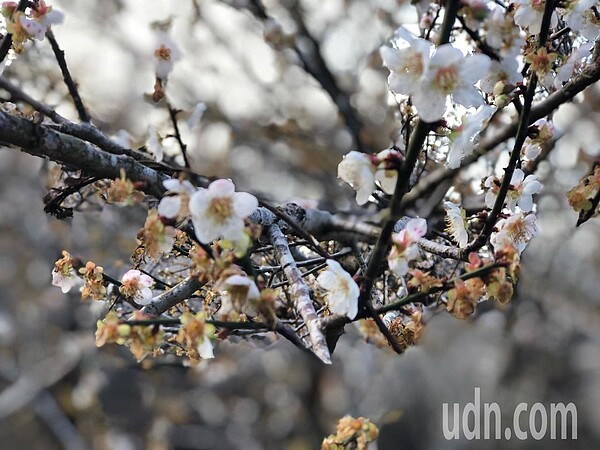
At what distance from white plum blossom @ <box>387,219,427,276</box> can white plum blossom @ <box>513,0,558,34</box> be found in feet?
1.50

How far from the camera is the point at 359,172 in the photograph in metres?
0.93

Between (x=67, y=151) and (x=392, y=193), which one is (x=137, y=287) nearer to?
(x=67, y=151)

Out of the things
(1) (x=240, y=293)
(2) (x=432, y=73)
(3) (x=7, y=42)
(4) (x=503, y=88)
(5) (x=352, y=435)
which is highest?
(3) (x=7, y=42)

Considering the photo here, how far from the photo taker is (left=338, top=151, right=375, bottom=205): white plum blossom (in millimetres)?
927

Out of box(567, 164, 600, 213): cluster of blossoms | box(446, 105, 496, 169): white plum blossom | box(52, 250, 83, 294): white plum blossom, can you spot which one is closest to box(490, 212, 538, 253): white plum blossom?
box(567, 164, 600, 213): cluster of blossoms

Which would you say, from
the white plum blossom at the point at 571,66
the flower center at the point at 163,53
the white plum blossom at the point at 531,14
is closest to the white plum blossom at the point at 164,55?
the flower center at the point at 163,53

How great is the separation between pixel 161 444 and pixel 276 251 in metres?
3.45

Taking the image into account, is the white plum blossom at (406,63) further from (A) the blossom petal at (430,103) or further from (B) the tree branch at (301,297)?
(B) the tree branch at (301,297)

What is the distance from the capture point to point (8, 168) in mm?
7203

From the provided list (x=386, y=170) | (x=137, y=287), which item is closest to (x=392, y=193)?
(x=386, y=170)

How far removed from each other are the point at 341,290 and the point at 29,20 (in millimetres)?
870

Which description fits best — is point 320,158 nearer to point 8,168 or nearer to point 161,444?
point 161,444

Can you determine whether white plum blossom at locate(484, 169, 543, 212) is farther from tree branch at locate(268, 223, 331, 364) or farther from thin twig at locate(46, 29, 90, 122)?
thin twig at locate(46, 29, 90, 122)

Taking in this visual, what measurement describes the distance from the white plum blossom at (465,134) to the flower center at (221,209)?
397 millimetres
